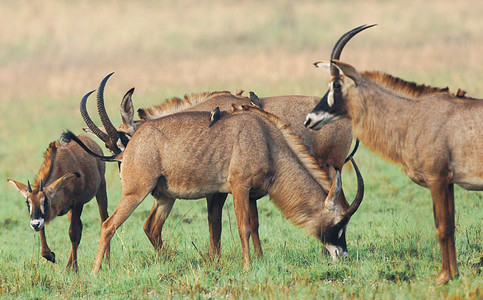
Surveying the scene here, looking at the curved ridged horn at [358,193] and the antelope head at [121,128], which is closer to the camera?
the curved ridged horn at [358,193]

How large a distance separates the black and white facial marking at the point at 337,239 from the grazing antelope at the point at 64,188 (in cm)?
284

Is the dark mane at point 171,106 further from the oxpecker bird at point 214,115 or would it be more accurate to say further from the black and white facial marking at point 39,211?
the black and white facial marking at point 39,211

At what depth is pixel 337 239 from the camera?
337 inches

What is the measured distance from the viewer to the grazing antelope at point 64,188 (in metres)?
9.63

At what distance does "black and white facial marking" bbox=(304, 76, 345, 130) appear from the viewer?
7.67 meters

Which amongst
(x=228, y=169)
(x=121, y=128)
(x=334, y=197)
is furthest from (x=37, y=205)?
(x=334, y=197)

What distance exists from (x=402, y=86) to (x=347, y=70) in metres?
0.63

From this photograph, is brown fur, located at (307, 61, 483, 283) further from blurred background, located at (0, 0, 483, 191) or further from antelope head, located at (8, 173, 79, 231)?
blurred background, located at (0, 0, 483, 191)

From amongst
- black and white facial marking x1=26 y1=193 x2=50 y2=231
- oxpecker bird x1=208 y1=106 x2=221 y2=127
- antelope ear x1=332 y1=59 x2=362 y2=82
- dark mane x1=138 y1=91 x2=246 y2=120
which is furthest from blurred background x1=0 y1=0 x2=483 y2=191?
antelope ear x1=332 y1=59 x2=362 y2=82

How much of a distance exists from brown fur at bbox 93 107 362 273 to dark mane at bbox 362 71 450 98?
1335mm

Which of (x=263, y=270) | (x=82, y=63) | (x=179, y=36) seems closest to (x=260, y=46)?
(x=179, y=36)

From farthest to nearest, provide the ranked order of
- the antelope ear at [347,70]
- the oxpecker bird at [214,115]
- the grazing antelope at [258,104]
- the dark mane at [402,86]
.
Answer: the grazing antelope at [258,104] → the oxpecker bird at [214,115] → the dark mane at [402,86] → the antelope ear at [347,70]

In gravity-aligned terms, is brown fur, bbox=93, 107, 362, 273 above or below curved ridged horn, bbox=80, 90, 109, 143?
below

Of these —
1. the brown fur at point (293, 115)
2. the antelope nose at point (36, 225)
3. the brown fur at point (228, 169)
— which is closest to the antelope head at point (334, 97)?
the brown fur at point (228, 169)
